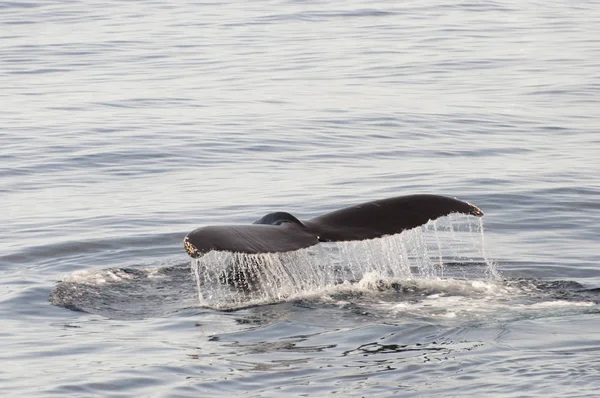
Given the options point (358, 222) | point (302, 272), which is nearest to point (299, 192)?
point (302, 272)

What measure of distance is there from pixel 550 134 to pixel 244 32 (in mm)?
13896

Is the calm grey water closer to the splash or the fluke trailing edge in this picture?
the splash

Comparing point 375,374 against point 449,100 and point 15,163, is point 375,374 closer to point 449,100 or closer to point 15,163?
point 15,163

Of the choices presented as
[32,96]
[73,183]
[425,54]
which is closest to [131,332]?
[73,183]

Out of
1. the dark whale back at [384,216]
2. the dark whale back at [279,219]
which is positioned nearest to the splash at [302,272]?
the dark whale back at [384,216]

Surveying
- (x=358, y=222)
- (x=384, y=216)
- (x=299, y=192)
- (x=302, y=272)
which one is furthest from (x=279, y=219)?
(x=299, y=192)

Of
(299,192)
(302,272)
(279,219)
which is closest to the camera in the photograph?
(279,219)

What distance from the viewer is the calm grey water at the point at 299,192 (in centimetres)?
654

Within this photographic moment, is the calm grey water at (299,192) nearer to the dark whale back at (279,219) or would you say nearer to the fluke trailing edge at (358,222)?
the fluke trailing edge at (358,222)

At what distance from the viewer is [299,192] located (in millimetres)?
12703

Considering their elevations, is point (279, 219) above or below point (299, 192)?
above

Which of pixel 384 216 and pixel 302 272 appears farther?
pixel 302 272

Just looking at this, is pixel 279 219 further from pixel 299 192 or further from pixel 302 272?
pixel 299 192

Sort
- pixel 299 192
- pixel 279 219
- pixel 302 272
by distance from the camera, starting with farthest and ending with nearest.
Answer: pixel 299 192 < pixel 302 272 < pixel 279 219
